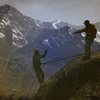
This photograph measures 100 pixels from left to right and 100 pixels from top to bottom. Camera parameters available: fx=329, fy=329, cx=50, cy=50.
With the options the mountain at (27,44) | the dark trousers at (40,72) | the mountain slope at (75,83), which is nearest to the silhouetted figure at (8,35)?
the mountain at (27,44)

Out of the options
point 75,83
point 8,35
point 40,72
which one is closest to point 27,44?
point 8,35

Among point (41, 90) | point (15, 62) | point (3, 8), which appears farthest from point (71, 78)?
point (3, 8)

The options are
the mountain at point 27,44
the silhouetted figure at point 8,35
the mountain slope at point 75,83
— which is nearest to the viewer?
the mountain slope at point 75,83

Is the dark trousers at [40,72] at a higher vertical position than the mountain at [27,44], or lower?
higher

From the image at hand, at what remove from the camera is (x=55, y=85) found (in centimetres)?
1825

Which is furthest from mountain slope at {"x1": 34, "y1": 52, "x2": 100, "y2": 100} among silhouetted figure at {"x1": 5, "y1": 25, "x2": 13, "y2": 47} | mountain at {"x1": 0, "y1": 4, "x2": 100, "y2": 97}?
silhouetted figure at {"x1": 5, "y1": 25, "x2": 13, "y2": 47}

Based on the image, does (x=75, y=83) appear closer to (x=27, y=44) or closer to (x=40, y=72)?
(x=40, y=72)

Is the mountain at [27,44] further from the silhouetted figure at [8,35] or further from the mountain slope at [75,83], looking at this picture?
the mountain slope at [75,83]

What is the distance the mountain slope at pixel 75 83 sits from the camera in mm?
16094

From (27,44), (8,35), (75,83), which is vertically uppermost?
(75,83)

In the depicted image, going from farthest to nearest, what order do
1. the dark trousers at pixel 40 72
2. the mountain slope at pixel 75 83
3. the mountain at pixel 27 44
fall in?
the mountain at pixel 27 44
the dark trousers at pixel 40 72
the mountain slope at pixel 75 83

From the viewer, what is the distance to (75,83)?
17.2 metres

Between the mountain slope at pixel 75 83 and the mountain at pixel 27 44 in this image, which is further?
the mountain at pixel 27 44

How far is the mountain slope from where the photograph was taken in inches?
634
